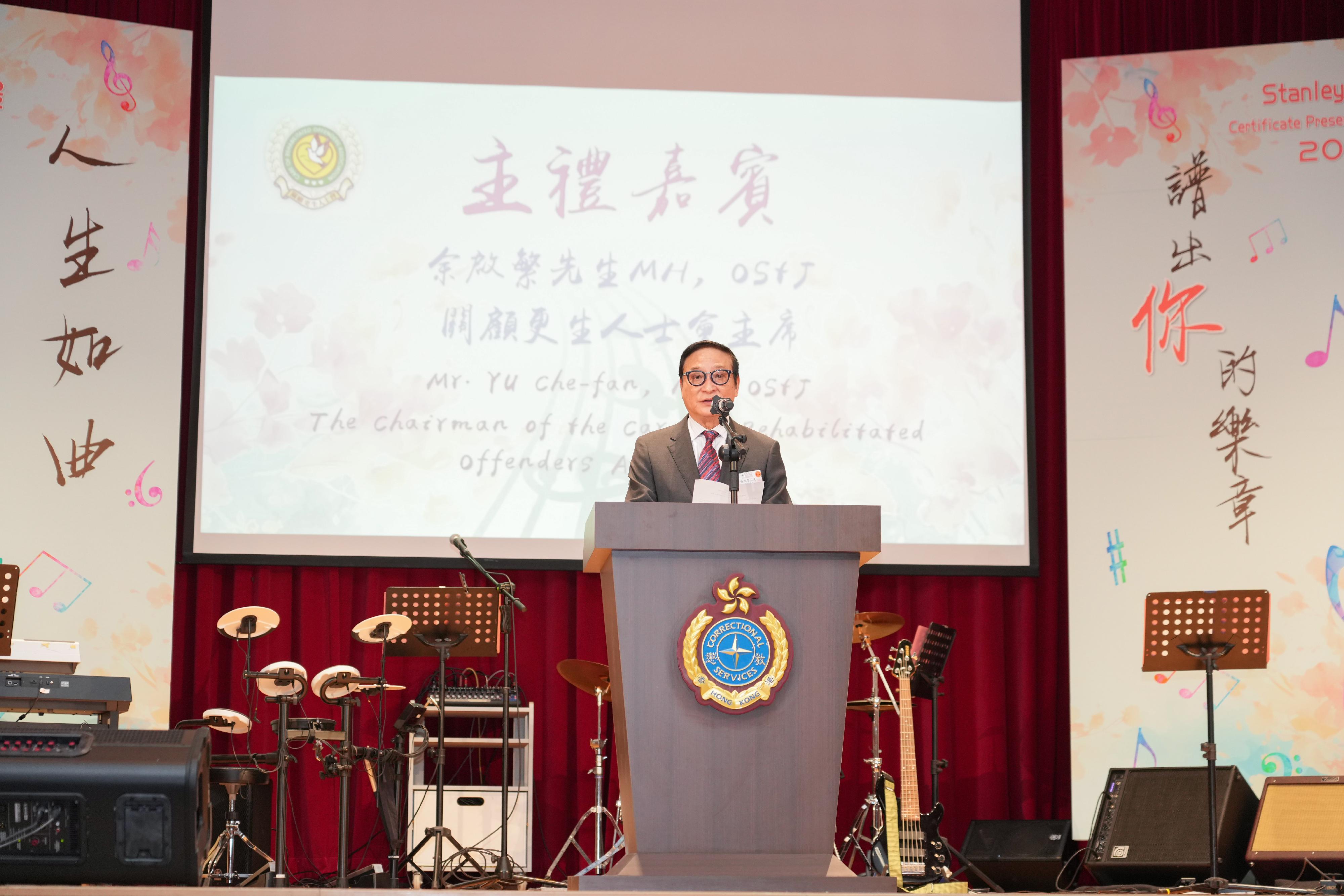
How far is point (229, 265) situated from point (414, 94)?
1.10 m

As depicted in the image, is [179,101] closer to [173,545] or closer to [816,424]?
[173,545]

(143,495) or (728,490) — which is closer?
(728,490)

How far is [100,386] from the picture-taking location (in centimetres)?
547

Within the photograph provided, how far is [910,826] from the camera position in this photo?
5102 mm

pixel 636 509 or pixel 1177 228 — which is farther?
pixel 1177 228

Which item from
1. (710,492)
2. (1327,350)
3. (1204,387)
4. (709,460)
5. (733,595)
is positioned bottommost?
(733,595)

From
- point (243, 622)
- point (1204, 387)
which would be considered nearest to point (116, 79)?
point (243, 622)

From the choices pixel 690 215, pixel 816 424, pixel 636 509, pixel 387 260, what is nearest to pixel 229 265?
pixel 387 260

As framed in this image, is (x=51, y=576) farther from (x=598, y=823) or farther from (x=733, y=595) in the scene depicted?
(x=733, y=595)

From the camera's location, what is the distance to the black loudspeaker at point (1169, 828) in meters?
4.85

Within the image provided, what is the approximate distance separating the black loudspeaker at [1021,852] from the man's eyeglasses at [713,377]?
105 inches

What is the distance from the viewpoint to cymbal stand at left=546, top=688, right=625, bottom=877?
17.5 feet

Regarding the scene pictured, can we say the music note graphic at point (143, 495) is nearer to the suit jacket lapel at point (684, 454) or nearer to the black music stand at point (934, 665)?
the suit jacket lapel at point (684, 454)

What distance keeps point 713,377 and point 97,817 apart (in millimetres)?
1981
